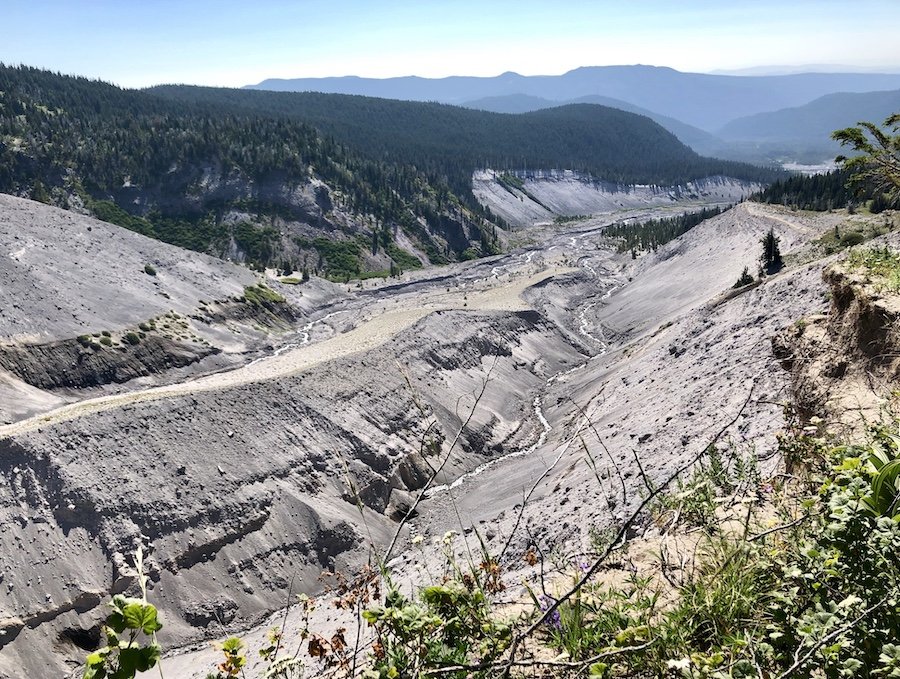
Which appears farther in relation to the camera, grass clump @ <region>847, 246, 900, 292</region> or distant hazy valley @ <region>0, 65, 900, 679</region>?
distant hazy valley @ <region>0, 65, 900, 679</region>

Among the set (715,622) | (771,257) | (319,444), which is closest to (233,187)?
(319,444)

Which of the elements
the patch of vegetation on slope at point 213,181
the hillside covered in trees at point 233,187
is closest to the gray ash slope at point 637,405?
the hillside covered in trees at point 233,187

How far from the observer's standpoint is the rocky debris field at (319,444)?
2352 centimetres

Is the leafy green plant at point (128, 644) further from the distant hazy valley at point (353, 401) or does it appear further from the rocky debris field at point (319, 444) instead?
the rocky debris field at point (319, 444)

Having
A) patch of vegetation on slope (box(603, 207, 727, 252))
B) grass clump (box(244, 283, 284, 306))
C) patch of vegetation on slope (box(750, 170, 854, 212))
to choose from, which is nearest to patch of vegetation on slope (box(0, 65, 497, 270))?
patch of vegetation on slope (box(603, 207, 727, 252))

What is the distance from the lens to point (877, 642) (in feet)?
12.3

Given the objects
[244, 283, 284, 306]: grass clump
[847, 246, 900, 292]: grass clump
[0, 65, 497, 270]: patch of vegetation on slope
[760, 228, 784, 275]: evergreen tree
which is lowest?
[244, 283, 284, 306]: grass clump

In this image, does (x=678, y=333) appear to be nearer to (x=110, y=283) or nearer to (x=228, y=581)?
(x=228, y=581)

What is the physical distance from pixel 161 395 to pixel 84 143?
347 ft

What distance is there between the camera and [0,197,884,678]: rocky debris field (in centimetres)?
2352

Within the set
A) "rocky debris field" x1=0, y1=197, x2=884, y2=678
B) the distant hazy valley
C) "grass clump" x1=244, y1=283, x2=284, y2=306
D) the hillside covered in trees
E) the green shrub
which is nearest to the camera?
the distant hazy valley

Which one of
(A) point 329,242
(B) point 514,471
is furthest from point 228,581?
(A) point 329,242

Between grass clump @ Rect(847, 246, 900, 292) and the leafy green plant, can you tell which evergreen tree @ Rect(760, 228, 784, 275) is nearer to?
grass clump @ Rect(847, 246, 900, 292)

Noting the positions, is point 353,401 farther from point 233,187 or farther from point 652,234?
point 233,187
